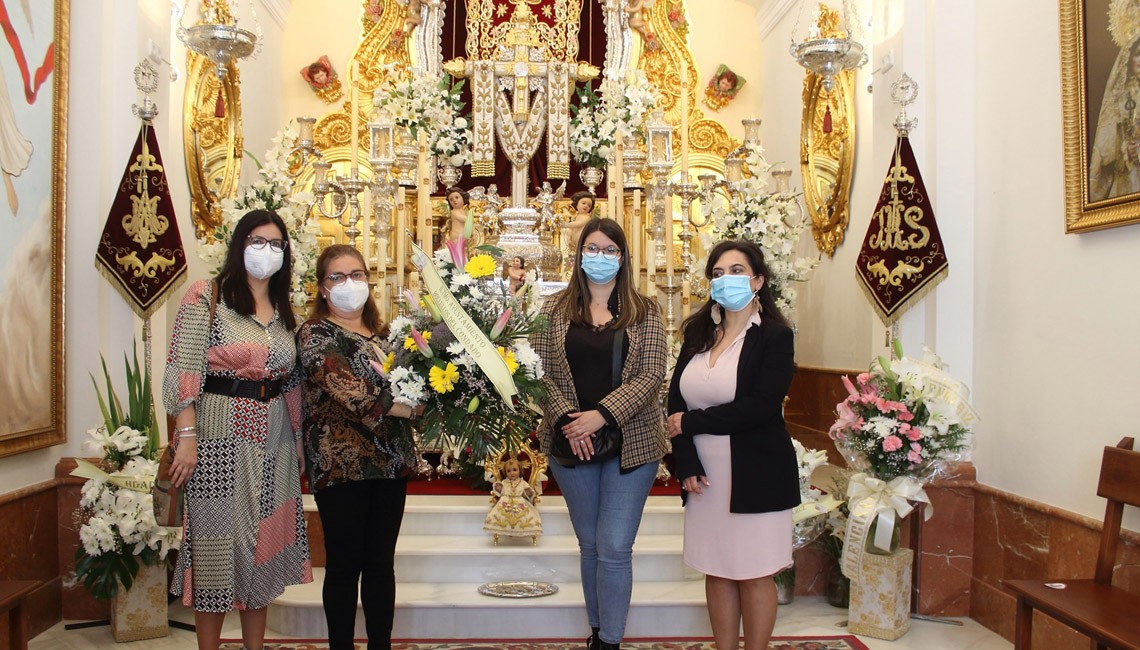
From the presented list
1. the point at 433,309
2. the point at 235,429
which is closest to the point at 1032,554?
the point at 433,309

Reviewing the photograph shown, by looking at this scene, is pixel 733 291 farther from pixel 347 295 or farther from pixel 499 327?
pixel 347 295

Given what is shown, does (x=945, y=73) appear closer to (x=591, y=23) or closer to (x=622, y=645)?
(x=622, y=645)

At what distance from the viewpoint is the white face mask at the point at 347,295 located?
311 cm

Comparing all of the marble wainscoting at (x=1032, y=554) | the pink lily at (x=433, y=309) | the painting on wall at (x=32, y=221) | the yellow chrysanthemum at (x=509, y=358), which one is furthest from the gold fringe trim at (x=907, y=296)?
the painting on wall at (x=32, y=221)

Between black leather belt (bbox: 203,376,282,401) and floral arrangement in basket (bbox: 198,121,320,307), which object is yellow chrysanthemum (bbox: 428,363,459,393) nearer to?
black leather belt (bbox: 203,376,282,401)

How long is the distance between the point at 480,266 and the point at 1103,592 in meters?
2.38

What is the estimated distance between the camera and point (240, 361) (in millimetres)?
3010

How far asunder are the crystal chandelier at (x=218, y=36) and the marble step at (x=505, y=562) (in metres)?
2.69

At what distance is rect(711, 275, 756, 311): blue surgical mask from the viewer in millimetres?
3240

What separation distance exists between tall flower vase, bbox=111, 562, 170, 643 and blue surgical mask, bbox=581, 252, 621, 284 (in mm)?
2425

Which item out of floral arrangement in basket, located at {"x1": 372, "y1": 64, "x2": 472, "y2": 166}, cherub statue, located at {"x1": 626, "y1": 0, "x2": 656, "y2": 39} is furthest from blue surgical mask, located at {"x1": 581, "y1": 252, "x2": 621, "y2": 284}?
cherub statue, located at {"x1": 626, "y1": 0, "x2": 656, "y2": 39}

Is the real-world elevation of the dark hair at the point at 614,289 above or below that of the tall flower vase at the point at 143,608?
above

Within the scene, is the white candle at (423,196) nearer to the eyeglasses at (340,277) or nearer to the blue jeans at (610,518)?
the eyeglasses at (340,277)

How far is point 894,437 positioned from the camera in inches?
156
